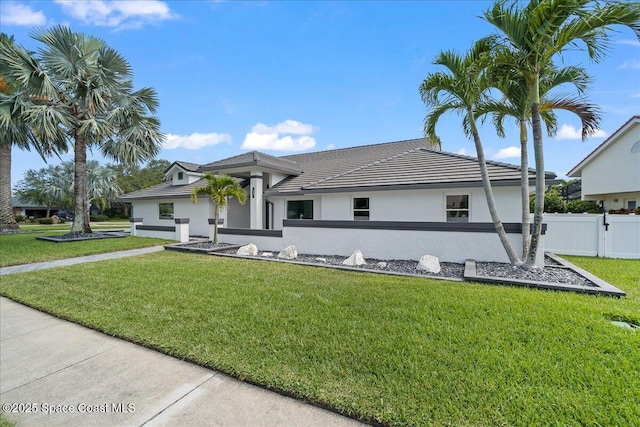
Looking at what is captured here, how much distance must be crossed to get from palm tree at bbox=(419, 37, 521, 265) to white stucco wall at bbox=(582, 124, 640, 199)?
1564 centimetres

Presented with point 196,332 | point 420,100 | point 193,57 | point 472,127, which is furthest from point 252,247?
point 193,57

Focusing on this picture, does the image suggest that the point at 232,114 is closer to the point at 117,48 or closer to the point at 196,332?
the point at 117,48

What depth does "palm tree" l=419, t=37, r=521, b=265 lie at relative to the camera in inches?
269

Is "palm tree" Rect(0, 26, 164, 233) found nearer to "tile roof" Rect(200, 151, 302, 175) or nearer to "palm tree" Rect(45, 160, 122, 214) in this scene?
"tile roof" Rect(200, 151, 302, 175)

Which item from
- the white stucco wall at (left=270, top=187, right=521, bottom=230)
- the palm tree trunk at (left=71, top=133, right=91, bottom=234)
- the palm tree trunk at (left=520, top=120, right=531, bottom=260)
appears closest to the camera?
the palm tree trunk at (left=520, top=120, right=531, bottom=260)

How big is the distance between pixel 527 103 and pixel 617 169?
16866 mm

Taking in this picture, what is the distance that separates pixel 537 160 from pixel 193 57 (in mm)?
15411

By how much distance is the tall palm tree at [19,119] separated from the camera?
41.9ft

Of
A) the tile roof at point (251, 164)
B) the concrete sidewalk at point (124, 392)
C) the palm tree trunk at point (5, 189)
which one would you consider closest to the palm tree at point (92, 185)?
the palm tree trunk at point (5, 189)

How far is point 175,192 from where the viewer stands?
61.5 ft

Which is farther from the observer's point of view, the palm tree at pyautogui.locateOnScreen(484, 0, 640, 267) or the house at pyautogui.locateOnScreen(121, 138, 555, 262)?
the house at pyautogui.locateOnScreen(121, 138, 555, 262)

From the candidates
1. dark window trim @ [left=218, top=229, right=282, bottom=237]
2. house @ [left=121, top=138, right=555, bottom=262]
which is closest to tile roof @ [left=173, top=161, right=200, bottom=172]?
house @ [left=121, top=138, right=555, bottom=262]

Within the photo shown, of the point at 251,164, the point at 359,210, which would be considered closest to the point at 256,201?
the point at 251,164

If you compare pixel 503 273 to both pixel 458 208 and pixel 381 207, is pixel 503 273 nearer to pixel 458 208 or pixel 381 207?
pixel 458 208
